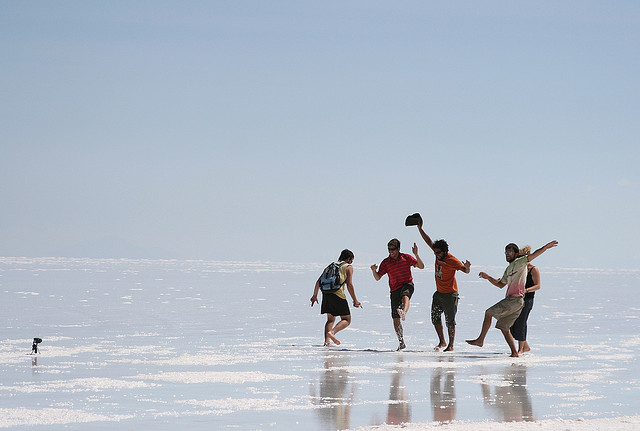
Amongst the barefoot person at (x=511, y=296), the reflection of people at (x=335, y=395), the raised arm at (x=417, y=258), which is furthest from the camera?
the raised arm at (x=417, y=258)

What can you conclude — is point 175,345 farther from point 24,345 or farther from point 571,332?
point 571,332

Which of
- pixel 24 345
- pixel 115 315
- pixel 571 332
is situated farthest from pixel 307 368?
pixel 115 315

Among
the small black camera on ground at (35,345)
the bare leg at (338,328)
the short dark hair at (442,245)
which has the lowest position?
the small black camera on ground at (35,345)

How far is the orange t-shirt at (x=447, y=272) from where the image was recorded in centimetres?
1434

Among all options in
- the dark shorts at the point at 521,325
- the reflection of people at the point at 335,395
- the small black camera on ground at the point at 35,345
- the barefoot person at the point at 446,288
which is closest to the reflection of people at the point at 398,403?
the reflection of people at the point at 335,395

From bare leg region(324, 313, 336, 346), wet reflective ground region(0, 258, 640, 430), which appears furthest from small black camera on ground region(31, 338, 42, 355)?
bare leg region(324, 313, 336, 346)

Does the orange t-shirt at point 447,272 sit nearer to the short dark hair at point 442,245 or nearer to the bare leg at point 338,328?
the short dark hair at point 442,245

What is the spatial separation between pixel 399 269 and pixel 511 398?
18.7 feet

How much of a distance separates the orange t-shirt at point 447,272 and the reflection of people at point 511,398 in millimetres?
3089

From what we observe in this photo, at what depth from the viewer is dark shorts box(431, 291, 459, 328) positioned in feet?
47.3

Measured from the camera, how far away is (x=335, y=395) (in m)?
9.38

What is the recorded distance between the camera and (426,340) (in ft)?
55.5

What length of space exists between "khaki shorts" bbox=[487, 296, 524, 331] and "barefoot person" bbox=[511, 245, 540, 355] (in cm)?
18

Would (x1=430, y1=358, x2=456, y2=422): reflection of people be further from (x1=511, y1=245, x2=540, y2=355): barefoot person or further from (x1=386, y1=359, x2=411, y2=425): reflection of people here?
(x1=511, y1=245, x2=540, y2=355): barefoot person
